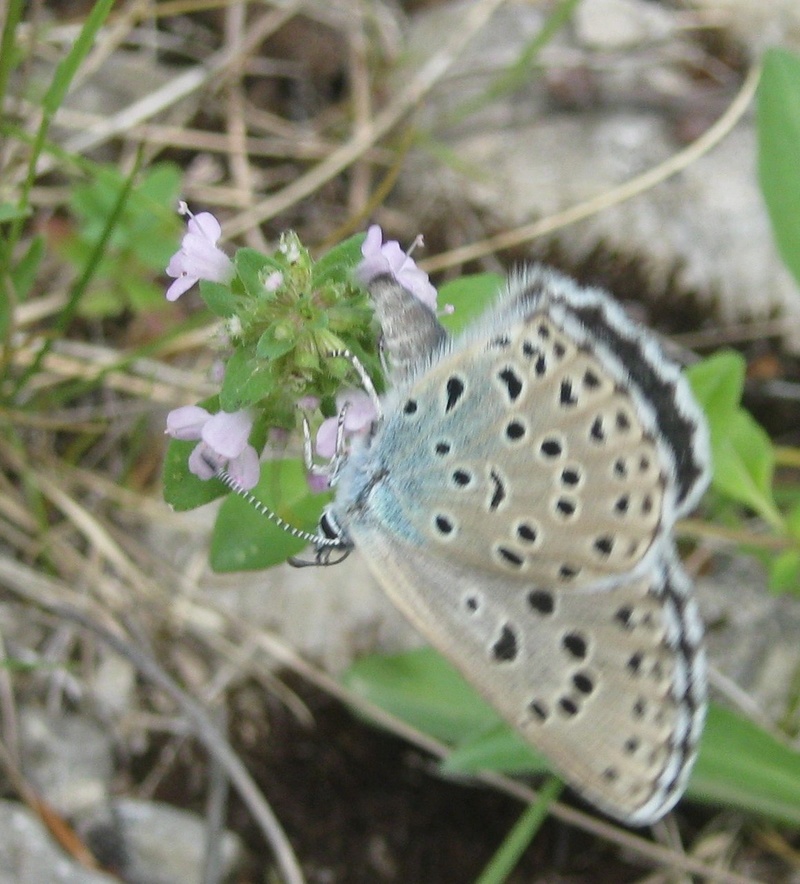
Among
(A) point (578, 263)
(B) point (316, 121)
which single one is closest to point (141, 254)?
(B) point (316, 121)

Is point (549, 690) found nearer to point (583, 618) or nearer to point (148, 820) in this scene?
point (583, 618)

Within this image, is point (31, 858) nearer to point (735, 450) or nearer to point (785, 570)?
point (785, 570)

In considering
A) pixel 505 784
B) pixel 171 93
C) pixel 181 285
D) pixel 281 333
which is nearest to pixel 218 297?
pixel 181 285

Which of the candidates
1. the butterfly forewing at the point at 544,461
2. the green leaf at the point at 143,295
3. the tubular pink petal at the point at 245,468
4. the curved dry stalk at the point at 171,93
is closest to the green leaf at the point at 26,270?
the green leaf at the point at 143,295

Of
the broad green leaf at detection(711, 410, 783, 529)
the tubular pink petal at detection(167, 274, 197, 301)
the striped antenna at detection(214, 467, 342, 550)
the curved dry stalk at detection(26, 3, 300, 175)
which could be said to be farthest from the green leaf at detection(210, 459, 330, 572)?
the curved dry stalk at detection(26, 3, 300, 175)

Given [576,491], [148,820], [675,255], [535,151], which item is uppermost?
[576,491]

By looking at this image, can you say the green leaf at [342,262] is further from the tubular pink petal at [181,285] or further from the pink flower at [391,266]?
the tubular pink petal at [181,285]

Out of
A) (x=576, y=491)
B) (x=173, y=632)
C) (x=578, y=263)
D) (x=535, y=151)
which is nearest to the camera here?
(x=576, y=491)
